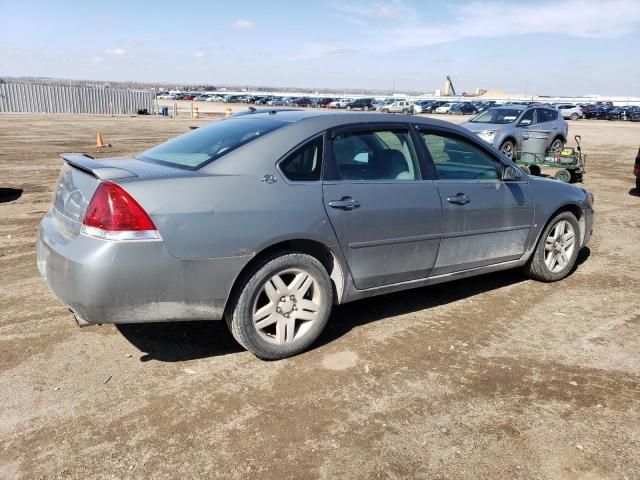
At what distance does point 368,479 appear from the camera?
8.59 ft

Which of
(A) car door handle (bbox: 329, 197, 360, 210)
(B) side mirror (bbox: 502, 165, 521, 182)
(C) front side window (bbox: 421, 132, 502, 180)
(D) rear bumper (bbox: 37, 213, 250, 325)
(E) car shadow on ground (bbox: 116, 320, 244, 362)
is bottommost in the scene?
(E) car shadow on ground (bbox: 116, 320, 244, 362)

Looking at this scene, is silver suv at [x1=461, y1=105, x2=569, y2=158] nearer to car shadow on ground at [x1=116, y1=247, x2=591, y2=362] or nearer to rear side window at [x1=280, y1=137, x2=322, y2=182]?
car shadow on ground at [x1=116, y1=247, x2=591, y2=362]

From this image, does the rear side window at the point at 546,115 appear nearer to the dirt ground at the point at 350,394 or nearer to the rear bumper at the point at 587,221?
the rear bumper at the point at 587,221

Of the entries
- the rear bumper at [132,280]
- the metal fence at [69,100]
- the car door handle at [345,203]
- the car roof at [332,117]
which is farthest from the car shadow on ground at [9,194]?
the metal fence at [69,100]

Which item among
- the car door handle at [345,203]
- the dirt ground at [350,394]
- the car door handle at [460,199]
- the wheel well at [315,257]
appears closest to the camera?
the dirt ground at [350,394]

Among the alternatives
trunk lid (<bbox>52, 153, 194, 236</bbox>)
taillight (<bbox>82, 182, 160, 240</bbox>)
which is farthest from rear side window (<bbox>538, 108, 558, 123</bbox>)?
taillight (<bbox>82, 182, 160, 240</bbox>)

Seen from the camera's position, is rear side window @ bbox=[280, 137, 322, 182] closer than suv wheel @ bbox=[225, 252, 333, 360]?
No

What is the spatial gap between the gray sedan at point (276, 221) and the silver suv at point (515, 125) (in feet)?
32.1

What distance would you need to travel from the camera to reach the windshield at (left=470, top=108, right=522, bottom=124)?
14898 mm

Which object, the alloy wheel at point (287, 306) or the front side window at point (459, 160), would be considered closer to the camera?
the alloy wheel at point (287, 306)

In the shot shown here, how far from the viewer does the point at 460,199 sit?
444cm

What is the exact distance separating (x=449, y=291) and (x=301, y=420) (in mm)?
2600

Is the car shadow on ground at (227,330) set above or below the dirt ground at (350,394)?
below

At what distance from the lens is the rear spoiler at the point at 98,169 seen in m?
3.23
